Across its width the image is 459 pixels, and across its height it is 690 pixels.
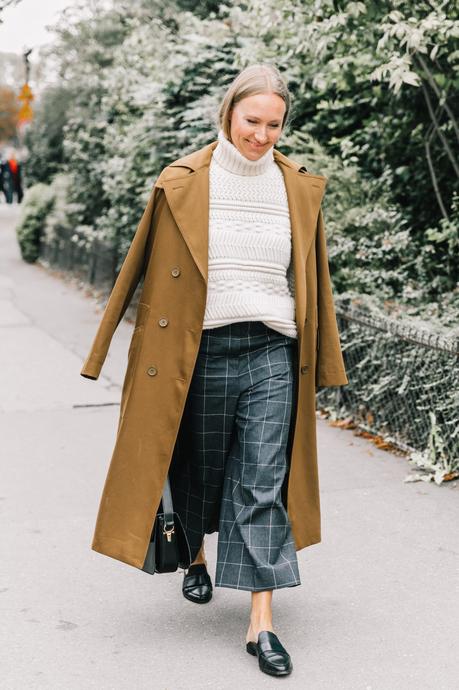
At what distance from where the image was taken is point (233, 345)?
3352 millimetres

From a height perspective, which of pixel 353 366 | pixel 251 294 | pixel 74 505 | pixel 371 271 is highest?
pixel 251 294

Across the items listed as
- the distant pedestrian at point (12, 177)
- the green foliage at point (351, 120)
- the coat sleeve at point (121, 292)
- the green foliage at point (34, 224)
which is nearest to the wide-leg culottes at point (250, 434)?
the coat sleeve at point (121, 292)

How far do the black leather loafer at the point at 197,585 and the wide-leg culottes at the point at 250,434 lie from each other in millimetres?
449

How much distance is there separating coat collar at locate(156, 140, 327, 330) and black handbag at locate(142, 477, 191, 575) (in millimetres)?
784

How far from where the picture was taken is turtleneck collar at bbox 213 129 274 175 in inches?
130

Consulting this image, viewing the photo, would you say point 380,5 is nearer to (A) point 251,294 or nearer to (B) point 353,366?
(B) point 353,366

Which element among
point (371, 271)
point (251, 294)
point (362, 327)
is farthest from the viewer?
point (371, 271)

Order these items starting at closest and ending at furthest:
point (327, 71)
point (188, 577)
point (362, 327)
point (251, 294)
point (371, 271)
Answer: point (251, 294)
point (188, 577)
point (362, 327)
point (371, 271)
point (327, 71)

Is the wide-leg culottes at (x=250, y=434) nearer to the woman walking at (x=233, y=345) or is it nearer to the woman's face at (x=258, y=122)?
the woman walking at (x=233, y=345)

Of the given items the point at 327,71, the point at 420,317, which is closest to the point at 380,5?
the point at 327,71

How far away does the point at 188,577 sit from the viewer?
387 centimetres

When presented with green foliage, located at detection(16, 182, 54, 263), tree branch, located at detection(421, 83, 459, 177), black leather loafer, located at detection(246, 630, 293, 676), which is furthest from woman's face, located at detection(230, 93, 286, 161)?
green foliage, located at detection(16, 182, 54, 263)

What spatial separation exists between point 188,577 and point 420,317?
297cm

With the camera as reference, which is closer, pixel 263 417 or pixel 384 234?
pixel 263 417
